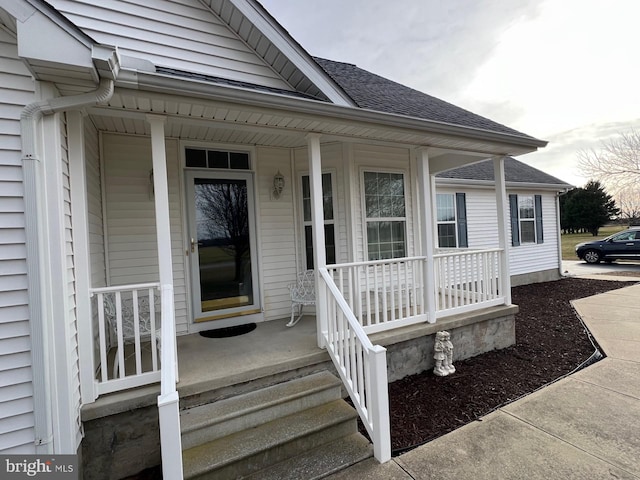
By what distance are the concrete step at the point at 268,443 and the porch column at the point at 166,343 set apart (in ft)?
1.35

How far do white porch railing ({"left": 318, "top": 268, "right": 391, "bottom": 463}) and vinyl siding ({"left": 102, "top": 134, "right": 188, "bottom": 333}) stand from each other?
6.95 ft

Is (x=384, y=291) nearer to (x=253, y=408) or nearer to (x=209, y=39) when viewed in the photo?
(x=253, y=408)

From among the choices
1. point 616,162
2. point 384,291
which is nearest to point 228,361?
point 384,291

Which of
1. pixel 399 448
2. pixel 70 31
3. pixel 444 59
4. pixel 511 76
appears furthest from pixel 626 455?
pixel 511 76

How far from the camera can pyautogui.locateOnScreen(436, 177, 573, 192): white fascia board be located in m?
7.64

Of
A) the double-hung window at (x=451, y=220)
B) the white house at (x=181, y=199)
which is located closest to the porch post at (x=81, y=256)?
the white house at (x=181, y=199)

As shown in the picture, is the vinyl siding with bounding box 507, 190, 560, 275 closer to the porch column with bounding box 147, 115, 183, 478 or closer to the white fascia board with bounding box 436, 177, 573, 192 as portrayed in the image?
the white fascia board with bounding box 436, 177, 573, 192

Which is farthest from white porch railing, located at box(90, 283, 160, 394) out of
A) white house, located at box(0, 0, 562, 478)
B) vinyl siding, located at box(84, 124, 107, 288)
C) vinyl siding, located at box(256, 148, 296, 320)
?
vinyl siding, located at box(256, 148, 296, 320)

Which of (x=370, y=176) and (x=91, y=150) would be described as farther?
(x=370, y=176)

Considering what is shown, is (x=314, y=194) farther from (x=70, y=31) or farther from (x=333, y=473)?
(x=333, y=473)

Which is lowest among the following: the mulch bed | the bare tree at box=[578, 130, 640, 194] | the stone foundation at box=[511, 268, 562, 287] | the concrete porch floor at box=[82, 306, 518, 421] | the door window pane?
the mulch bed

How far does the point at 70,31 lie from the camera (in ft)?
5.98

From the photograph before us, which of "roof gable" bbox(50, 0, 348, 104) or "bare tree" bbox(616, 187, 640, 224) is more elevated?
"roof gable" bbox(50, 0, 348, 104)

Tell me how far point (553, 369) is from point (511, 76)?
8440mm
